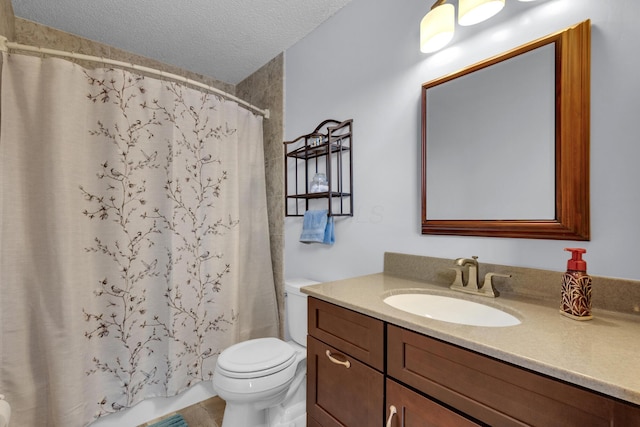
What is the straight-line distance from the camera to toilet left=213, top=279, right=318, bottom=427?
1.31 m

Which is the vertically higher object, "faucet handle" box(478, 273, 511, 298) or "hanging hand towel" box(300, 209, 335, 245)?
"hanging hand towel" box(300, 209, 335, 245)

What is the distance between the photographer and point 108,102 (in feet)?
5.18

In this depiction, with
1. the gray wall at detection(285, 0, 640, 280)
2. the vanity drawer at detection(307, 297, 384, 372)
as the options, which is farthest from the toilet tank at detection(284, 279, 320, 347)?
the vanity drawer at detection(307, 297, 384, 372)

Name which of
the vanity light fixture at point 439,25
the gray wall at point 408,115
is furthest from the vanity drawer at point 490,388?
the vanity light fixture at point 439,25

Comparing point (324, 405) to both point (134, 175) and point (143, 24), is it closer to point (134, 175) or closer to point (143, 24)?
point (134, 175)

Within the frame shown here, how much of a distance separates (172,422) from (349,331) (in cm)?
147

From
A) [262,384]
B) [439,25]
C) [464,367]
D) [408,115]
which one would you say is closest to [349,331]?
[464,367]

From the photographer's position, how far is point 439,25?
3.74ft

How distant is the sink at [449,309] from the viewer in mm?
962

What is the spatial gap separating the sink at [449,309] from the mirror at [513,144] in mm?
284

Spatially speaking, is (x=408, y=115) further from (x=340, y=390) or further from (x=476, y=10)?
(x=340, y=390)

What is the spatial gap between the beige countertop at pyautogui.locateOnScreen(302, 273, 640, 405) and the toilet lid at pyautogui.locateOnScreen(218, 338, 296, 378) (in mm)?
609

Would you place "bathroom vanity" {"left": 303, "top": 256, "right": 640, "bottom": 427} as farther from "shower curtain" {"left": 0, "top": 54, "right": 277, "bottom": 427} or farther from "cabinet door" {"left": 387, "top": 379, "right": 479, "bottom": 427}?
"shower curtain" {"left": 0, "top": 54, "right": 277, "bottom": 427}

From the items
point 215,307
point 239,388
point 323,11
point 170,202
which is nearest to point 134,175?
point 170,202
